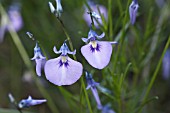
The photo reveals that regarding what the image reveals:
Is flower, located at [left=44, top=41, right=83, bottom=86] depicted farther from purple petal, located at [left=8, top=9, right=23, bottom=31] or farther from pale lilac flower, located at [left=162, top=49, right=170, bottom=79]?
purple petal, located at [left=8, top=9, right=23, bottom=31]

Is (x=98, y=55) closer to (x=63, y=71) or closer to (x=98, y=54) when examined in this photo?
(x=98, y=54)

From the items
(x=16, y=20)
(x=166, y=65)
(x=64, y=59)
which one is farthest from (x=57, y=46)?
(x=64, y=59)

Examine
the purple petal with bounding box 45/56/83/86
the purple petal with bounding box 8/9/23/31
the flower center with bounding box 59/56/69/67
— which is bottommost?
the purple petal with bounding box 45/56/83/86

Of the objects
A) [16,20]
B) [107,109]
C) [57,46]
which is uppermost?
[16,20]

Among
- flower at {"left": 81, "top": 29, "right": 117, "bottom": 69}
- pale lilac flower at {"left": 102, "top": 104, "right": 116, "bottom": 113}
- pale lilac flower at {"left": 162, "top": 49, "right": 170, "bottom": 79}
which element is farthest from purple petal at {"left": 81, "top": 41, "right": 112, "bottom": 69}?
pale lilac flower at {"left": 162, "top": 49, "right": 170, "bottom": 79}

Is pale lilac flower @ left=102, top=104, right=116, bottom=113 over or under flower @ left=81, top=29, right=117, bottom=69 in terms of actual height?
under

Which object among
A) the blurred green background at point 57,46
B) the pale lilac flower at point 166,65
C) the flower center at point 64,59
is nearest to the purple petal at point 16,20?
the blurred green background at point 57,46

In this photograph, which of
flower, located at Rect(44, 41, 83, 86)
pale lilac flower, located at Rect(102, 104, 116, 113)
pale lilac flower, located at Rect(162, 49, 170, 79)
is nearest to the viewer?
flower, located at Rect(44, 41, 83, 86)

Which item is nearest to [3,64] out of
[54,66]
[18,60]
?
[18,60]

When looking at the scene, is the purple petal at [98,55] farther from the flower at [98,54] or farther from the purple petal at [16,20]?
the purple petal at [16,20]

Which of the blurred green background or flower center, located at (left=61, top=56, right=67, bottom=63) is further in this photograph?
the blurred green background
